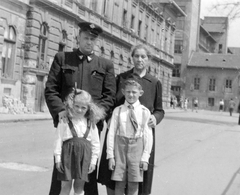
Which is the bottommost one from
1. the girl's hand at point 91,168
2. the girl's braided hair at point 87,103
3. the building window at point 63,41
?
the girl's hand at point 91,168

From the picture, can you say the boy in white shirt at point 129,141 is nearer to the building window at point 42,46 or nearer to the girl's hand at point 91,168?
the girl's hand at point 91,168

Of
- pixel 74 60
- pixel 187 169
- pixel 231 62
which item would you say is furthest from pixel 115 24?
pixel 231 62

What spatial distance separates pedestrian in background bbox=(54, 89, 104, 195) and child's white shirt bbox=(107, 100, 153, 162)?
170 millimetres

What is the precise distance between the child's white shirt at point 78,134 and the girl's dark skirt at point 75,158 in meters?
0.05

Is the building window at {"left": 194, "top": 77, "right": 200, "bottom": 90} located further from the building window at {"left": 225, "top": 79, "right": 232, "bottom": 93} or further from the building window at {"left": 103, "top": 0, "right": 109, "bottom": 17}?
the building window at {"left": 103, "top": 0, "right": 109, "bottom": 17}

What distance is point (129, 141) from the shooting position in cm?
428

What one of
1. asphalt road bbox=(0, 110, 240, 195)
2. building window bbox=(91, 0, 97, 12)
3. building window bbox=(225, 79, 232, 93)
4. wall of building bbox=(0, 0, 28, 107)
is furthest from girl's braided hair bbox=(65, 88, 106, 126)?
building window bbox=(225, 79, 232, 93)

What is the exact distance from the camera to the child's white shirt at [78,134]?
403cm

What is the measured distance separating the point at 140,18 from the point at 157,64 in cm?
793

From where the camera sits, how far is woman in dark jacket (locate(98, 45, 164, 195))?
174 inches

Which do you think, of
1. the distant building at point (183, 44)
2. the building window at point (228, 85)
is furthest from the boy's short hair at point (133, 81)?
the building window at point (228, 85)

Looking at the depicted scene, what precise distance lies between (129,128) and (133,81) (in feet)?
1.57

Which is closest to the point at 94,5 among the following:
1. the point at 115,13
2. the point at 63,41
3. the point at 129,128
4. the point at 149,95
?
the point at 115,13

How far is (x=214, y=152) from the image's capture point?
11.4 m
